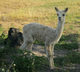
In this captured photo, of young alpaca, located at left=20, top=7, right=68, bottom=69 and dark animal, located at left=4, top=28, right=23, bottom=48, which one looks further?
dark animal, located at left=4, top=28, right=23, bottom=48

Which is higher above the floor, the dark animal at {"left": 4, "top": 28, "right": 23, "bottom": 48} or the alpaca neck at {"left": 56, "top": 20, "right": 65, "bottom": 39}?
the alpaca neck at {"left": 56, "top": 20, "right": 65, "bottom": 39}

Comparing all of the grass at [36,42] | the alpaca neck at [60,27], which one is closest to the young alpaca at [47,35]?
the alpaca neck at [60,27]

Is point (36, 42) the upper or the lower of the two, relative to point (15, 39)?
lower

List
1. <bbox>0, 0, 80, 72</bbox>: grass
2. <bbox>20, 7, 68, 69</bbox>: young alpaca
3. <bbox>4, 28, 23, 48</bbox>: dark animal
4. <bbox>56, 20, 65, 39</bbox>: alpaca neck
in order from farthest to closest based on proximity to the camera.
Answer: <bbox>4, 28, 23, 48</bbox>: dark animal, <bbox>20, 7, 68, 69</bbox>: young alpaca, <bbox>56, 20, 65, 39</bbox>: alpaca neck, <bbox>0, 0, 80, 72</bbox>: grass

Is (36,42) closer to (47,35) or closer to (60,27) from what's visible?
(47,35)

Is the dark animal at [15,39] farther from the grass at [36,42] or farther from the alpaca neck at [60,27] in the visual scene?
the alpaca neck at [60,27]

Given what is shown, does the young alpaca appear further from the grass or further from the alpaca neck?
the grass

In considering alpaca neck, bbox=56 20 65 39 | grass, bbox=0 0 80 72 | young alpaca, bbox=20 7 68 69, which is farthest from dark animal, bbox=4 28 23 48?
alpaca neck, bbox=56 20 65 39

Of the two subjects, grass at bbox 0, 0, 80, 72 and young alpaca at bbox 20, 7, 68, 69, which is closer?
grass at bbox 0, 0, 80, 72

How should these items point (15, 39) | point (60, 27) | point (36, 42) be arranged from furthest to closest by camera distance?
point (36, 42)
point (15, 39)
point (60, 27)

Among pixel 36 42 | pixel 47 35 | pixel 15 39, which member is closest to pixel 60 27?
pixel 47 35

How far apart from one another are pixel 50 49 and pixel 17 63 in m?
1.73

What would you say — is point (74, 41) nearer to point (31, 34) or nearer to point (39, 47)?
point (39, 47)

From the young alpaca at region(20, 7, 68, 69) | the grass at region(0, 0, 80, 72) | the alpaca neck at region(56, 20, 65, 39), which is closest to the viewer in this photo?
the grass at region(0, 0, 80, 72)
